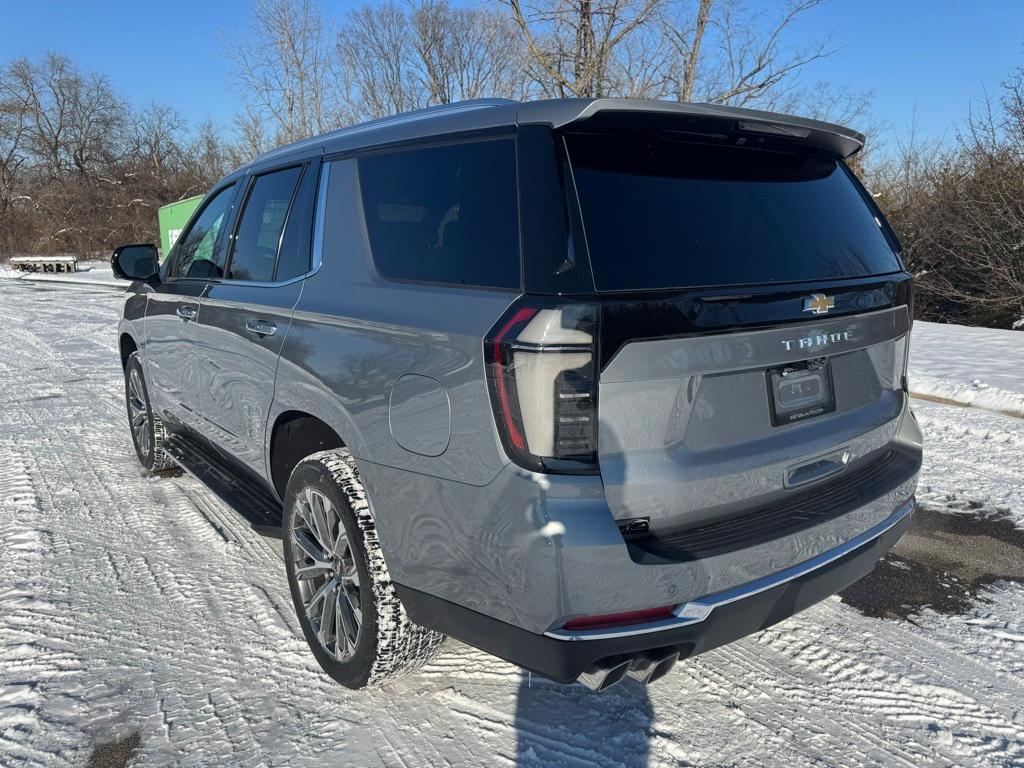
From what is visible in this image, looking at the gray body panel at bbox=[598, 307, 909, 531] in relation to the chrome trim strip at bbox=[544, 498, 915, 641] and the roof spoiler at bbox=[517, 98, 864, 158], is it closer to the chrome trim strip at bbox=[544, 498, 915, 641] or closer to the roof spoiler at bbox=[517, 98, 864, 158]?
the chrome trim strip at bbox=[544, 498, 915, 641]

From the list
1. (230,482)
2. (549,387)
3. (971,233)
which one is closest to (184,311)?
(230,482)

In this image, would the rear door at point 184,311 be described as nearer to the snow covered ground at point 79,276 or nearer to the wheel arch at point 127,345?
the wheel arch at point 127,345

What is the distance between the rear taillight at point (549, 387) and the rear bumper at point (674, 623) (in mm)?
460

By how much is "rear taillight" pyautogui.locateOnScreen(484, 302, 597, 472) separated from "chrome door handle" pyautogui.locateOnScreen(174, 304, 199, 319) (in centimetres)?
251

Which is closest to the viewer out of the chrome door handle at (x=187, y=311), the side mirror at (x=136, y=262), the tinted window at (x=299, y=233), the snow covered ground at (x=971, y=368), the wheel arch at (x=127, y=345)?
the tinted window at (x=299, y=233)

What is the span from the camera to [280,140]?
87.0 feet

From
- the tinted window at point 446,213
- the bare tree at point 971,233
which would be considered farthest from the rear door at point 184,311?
the bare tree at point 971,233

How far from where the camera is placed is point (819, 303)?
221 centimetres

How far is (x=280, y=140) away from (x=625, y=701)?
2744cm

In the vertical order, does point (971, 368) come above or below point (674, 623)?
below

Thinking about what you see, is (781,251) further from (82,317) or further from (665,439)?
(82,317)

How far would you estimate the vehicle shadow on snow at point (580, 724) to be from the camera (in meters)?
2.25

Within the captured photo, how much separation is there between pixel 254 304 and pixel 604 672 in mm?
2097

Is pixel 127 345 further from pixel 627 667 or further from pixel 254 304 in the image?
pixel 627 667
